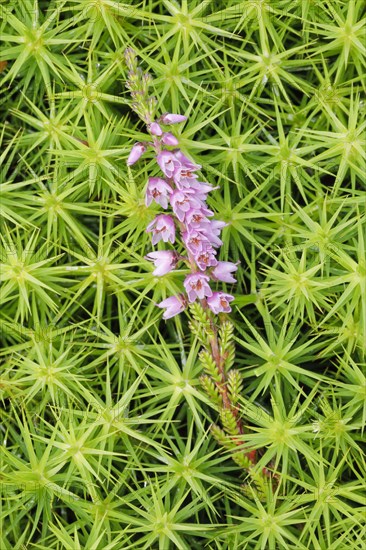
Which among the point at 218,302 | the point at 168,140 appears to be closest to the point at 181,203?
the point at 168,140

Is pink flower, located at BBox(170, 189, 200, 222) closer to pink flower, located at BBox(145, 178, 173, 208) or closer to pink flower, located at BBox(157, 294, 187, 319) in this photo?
pink flower, located at BBox(145, 178, 173, 208)

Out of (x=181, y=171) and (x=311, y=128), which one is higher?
(x=311, y=128)

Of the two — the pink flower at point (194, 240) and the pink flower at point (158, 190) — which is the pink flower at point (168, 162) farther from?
the pink flower at point (194, 240)

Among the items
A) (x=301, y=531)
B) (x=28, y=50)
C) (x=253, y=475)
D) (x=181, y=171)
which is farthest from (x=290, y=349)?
(x=28, y=50)

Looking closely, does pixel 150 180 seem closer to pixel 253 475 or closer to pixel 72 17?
pixel 72 17

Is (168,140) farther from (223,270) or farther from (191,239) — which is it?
(223,270)

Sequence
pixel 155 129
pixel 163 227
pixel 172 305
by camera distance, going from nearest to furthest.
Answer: pixel 155 129, pixel 163 227, pixel 172 305
